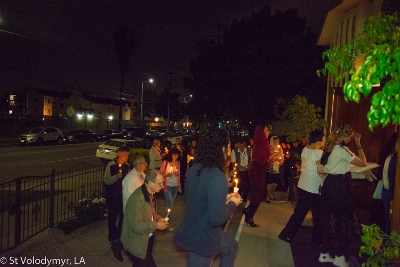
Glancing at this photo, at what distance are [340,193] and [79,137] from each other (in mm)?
43219

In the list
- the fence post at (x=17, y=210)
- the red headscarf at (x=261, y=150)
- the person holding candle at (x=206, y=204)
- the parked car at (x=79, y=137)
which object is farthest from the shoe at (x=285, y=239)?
the parked car at (x=79, y=137)

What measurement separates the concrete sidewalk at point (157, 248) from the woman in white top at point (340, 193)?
2.82 feet

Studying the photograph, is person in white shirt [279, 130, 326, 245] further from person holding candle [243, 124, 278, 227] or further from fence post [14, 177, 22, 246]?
fence post [14, 177, 22, 246]

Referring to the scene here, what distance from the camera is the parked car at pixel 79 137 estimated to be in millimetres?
45250

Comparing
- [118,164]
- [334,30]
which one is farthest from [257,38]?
[118,164]

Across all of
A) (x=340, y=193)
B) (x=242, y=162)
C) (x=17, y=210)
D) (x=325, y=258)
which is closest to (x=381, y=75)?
(x=340, y=193)

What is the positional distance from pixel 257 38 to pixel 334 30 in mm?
20254

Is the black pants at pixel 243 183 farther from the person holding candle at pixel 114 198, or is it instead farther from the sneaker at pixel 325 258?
the sneaker at pixel 325 258

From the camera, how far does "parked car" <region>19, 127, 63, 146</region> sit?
37906 mm

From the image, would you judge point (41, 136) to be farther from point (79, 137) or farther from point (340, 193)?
point (340, 193)

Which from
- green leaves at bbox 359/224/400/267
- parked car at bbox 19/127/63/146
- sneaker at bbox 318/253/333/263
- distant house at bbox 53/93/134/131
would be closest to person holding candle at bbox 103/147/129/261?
sneaker at bbox 318/253/333/263

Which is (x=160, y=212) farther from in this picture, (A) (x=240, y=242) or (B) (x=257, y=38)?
(B) (x=257, y=38)

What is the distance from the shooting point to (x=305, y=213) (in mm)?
6707

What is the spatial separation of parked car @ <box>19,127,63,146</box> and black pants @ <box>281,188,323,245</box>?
34878 mm
